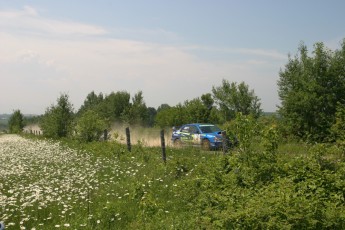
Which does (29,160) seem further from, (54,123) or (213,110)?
(213,110)

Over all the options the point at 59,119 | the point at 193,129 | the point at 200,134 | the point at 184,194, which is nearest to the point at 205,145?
the point at 200,134

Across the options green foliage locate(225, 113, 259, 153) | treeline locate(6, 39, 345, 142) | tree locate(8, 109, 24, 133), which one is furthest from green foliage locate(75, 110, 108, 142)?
tree locate(8, 109, 24, 133)

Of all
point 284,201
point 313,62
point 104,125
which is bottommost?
point 284,201

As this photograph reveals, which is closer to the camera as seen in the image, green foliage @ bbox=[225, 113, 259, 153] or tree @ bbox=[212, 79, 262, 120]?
green foliage @ bbox=[225, 113, 259, 153]

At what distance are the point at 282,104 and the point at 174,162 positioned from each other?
1618 centimetres

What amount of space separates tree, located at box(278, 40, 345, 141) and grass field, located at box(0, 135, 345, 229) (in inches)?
559

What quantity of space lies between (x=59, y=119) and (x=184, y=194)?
23033 millimetres

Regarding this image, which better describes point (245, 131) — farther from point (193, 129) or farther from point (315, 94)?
point (315, 94)

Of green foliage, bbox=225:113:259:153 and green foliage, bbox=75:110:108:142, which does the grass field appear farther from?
green foliage, bbox=75:110:108:142

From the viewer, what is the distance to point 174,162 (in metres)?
11.9

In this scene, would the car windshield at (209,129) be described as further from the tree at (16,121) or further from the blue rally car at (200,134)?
the tree at (16,121)

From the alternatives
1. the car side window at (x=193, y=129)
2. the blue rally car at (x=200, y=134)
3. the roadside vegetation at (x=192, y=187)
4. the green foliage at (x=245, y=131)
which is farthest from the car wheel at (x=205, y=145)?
the green foliage at (x=245, y=131)

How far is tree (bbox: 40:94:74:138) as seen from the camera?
29.7 metres

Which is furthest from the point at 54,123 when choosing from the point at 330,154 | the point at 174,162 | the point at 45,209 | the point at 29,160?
the point at 330,154
